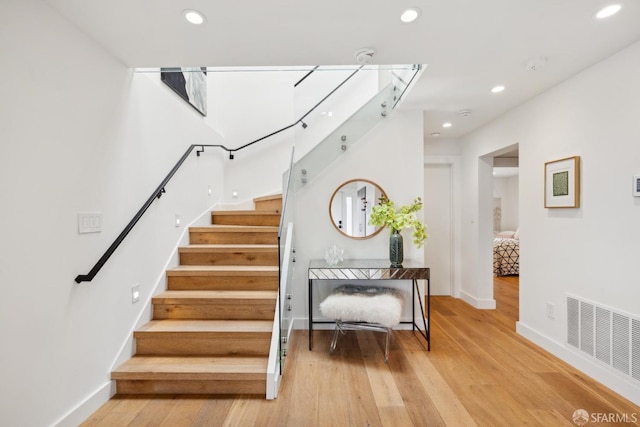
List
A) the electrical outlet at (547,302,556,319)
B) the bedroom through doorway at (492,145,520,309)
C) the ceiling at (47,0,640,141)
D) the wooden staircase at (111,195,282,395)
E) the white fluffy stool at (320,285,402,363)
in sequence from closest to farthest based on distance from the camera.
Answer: the ceiling at (47,0,640,141), the wooden staircase at (111,195,282,395), the white fluffy stool at (320,285,402,363), the electrical outlet at (547,302,556,319), the bedroom through doorway at (492,145,520,309)

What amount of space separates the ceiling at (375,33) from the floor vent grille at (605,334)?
1.90m

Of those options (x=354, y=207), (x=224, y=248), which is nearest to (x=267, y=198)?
(x=224, y=248)

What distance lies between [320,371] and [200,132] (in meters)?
3.04

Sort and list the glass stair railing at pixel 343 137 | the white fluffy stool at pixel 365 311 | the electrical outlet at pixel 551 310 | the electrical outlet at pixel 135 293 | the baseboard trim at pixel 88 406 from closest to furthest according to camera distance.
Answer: the baseboard trim at pixel 88 406, the electrical outlet at pixel 135 293, the white fluffy stool at pixel 365 311, the electrical outlet at pixel 551 310, the glass stair railing at pixel 343 137

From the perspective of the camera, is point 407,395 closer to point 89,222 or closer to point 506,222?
point 89,222

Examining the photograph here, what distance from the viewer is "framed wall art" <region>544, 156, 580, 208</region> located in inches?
95.1

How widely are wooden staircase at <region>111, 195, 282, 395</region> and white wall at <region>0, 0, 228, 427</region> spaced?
207 millimetres

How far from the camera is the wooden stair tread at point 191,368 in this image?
6.76 feet

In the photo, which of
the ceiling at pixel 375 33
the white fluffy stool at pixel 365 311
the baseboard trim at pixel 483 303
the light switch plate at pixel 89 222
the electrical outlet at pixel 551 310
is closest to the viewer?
the ceiling at pixel 375 33

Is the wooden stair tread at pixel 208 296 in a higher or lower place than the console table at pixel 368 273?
lower

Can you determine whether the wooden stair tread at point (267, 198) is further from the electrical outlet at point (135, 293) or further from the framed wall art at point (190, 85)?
the electrical outlet at point (135, 293)

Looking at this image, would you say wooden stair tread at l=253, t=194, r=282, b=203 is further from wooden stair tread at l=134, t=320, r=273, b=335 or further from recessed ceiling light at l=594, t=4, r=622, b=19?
recessed ceiling light at l=594, t=4, r=622, b=19

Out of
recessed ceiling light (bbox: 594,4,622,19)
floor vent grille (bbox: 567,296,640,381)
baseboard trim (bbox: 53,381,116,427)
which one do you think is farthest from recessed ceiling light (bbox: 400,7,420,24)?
baseboard trim (bbox: 53,381,116,427)

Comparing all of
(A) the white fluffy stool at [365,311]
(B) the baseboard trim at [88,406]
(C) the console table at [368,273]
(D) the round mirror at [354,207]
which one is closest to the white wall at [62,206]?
(B) the baseboard trim at [88,406]
